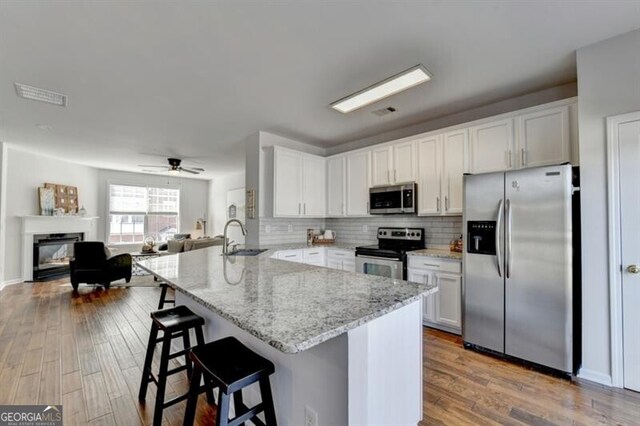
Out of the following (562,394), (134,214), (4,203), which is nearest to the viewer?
(562,394)

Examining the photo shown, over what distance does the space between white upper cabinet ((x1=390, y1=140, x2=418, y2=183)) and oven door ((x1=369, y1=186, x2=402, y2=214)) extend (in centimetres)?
15

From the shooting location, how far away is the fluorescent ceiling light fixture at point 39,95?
281cm

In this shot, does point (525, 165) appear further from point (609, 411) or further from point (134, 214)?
point (134, 214)

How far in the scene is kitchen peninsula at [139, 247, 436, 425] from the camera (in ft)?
3.45

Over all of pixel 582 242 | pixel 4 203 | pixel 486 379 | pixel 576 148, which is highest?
pixel 576 148

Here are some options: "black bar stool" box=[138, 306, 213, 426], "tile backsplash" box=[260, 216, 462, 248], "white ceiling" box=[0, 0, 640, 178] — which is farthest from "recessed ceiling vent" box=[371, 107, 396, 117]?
"black bar stool" box=[138, 306, 213, 426]

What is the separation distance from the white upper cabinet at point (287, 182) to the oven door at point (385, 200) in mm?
1116

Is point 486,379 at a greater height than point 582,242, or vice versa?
point 582,242

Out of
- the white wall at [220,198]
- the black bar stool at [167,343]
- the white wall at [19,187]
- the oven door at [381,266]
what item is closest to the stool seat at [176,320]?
the black bar stool at [167,343]

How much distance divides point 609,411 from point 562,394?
24 centimetres

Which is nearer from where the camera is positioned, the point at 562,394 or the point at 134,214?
the point at 562,394

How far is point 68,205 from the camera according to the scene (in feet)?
21.5

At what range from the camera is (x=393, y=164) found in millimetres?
3910

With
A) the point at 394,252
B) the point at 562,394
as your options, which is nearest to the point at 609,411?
the point at 562,394
